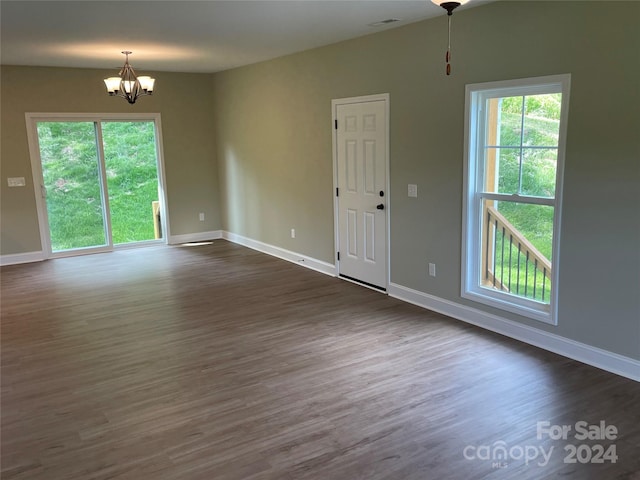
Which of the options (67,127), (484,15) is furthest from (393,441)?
(67,127)

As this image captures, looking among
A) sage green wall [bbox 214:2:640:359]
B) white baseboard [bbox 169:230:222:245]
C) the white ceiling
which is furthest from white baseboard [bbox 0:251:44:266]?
sage green wall [bbox 214:2:640:359]

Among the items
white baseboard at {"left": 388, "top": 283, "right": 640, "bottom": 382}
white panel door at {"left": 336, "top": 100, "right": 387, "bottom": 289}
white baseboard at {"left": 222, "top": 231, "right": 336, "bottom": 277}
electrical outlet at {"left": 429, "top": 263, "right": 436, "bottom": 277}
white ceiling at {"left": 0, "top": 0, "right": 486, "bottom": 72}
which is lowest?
white baseboard at {"left": 388, "top": 283, "right": 640, "bottom": 382}

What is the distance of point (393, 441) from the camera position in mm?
2836

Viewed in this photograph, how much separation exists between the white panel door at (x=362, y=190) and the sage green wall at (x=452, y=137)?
175 mm

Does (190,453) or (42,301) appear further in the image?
(42,301)

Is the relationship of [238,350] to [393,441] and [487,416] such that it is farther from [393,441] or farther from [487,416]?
[487,416]

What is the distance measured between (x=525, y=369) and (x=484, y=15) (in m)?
2.71

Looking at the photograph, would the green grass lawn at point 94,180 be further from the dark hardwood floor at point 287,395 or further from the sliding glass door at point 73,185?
the dark hardwood floor at point 287,395

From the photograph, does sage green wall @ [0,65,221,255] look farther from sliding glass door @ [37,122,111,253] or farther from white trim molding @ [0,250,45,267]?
sliding glass door @ [37,122,111,253]

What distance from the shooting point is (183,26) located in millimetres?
4512

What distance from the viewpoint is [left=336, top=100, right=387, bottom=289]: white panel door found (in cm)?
536

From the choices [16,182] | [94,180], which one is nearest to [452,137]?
[94,180]

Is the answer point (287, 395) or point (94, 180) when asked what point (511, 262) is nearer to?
point (287, 395)

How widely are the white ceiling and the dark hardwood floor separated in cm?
261
